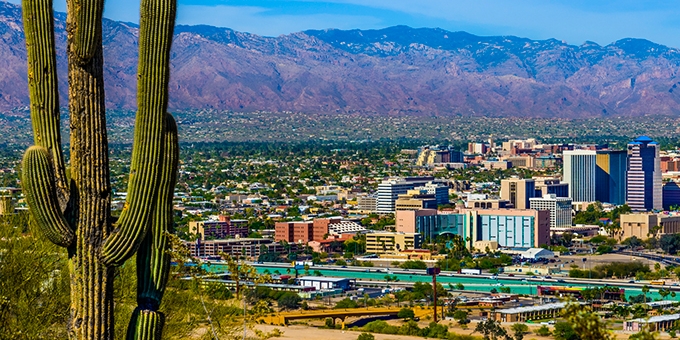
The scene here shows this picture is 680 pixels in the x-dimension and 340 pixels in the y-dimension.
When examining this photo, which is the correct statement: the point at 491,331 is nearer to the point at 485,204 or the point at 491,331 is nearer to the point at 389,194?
the point at 485,204

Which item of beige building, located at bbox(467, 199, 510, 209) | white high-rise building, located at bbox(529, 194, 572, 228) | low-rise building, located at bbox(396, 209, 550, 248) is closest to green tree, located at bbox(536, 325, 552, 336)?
low-rise building, located at bbox(396, 209, 550, 248)

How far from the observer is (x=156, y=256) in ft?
53.8

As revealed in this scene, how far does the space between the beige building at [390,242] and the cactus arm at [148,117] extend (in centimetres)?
9354

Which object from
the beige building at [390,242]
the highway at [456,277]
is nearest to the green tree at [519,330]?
the highway at [456,277]

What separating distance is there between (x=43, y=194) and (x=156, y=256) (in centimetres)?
155

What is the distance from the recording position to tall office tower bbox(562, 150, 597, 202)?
157500mm

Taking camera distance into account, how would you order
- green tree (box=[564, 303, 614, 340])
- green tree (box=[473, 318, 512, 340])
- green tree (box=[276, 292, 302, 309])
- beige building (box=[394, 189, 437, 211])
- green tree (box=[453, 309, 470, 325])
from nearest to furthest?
green tree (box=[564, 303, 614, 340])
green tree (box=[473, 318, 512, 340])
green tree (box=[453, 309, 470, 325])
green tree (box=[276, 292, 302, 309])
beige building (box=[394, 189, 437, 211])

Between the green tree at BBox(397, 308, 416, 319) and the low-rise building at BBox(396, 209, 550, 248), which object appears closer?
the green tree at BBox(397, 308, 416, 319)

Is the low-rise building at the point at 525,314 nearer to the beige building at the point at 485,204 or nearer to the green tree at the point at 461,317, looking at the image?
the green tree at the point at 461,317

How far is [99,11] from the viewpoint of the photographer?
52.6 feet

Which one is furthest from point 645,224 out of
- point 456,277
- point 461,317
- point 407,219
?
point 461,317

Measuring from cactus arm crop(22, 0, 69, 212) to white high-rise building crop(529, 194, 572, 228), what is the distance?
373 feet

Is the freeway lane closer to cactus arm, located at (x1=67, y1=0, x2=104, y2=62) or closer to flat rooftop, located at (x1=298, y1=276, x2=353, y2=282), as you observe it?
flat rooftop, located at (x1=298, y1=276, x2=353, y2=282)

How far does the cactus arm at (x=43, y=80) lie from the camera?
632 inches
